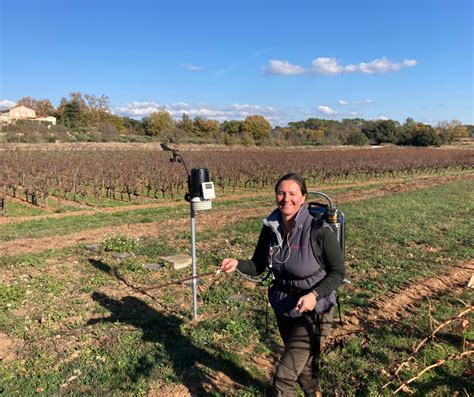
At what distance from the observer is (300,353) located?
2.47 meters

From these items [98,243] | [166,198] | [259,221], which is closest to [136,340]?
[98,243]

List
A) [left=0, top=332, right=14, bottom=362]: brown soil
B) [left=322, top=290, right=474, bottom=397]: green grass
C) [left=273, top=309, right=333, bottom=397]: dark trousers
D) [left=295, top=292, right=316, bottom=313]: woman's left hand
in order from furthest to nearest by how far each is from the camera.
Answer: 1. [left=0, top=332, right=14, bottom=362]: brown soil
2. [left=322, top=290, right=474, bottom=397]: green grass
3. [left=273, top=309, right=333, bottom=397]: dark trousers
4. [left=295, top=292, right=316, bottom=313]: woman's left hand

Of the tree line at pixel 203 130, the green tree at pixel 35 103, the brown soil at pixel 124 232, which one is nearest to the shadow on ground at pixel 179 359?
the brown soil at pixel 124 232

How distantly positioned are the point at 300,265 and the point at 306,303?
0.25m

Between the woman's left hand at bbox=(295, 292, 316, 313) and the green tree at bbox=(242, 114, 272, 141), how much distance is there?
77.2 metres

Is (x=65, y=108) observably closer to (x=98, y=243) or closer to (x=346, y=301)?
(x=98, y=243)

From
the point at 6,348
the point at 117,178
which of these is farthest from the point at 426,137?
the point at 6,348

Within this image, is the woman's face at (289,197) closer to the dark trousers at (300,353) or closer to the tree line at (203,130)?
the dark trousers at (300,353)

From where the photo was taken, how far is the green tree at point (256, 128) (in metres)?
79.4

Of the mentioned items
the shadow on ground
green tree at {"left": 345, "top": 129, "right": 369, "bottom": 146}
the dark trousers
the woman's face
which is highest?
green tree at {"left": 345, "top": 129, "right": 369, "bottom": 146}

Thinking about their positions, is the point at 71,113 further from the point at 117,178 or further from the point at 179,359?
the point at 179,359

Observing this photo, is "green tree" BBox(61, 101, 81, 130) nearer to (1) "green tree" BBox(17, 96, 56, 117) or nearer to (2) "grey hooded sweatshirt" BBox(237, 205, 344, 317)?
(1) "green tree" BBox(17, 96, 56, 117)

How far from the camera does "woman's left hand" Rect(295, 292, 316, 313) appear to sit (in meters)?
2.29

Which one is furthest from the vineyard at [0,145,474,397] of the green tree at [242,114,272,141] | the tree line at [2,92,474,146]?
the green tree at [242,114,272,141]
